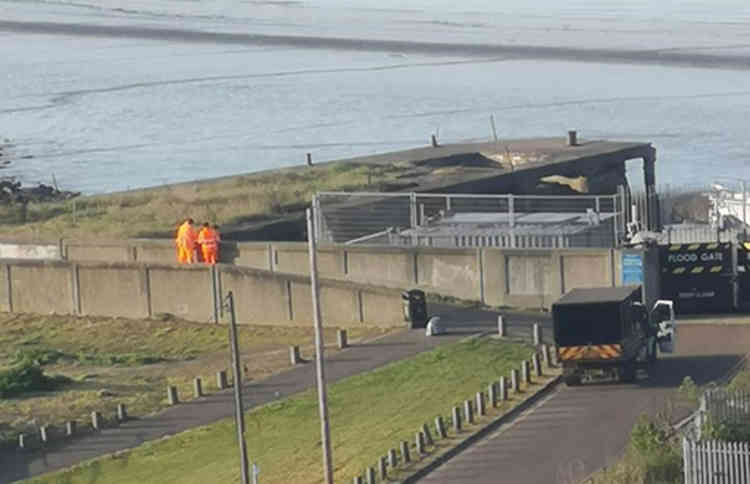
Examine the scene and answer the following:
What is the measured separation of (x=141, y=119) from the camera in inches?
3979

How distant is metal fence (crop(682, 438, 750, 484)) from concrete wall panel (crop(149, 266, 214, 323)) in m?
21.2

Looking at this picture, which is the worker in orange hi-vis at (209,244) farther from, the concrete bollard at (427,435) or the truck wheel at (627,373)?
the concrete bollard at (427,435)

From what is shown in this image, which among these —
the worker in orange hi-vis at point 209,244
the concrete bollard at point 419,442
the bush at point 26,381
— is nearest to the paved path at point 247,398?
the bush at point 26,381

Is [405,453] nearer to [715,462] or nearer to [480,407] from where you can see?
[480,407]

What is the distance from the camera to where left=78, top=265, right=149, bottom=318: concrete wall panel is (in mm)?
39344

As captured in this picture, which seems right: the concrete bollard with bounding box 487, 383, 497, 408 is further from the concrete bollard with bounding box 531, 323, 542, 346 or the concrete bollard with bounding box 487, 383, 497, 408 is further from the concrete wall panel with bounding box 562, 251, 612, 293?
the concrete wall panel with bounding box 562, 251, 612, 293

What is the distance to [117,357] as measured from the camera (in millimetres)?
35938

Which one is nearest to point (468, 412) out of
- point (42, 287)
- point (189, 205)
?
point (42, 287)

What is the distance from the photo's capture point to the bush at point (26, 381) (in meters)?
32.0

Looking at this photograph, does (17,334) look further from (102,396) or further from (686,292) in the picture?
(686,292)

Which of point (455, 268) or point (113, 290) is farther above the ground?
point (455, 268)

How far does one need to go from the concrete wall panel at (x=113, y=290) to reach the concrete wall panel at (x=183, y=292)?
1.01ft

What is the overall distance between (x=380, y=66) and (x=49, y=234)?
293ft

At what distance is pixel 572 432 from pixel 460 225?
16.6m
